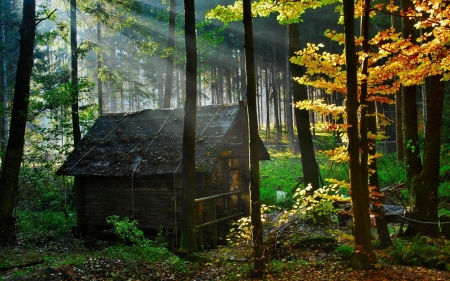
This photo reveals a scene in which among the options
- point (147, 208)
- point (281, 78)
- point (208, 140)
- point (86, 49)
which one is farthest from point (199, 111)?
point (281, 78)

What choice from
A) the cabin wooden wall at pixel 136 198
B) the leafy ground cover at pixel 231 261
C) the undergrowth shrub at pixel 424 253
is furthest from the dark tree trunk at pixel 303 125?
the undergrowth shrub at pixel 424 253

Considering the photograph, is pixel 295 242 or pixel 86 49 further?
pixel 86 49

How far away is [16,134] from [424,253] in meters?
11.8

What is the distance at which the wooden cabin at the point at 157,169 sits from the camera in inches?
534

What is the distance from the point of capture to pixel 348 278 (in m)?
7.34

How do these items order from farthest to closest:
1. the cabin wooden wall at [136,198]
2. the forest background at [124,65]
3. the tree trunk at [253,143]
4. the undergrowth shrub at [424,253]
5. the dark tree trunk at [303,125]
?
1. the forest background at [124,65]
2. the cabin wooden wall at [136,198]
3. the dark tree trunk at [303,125]
4. the undergrowth shrub at [424,253]
5. the tree trunk at [253,143]

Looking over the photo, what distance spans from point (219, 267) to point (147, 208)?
18.3 feet

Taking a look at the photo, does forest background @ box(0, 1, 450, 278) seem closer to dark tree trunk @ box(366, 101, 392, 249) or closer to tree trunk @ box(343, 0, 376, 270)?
dark tree trunk @ box(366, 101, 392, 249)

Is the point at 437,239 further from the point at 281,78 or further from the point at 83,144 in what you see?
the point at 281,78

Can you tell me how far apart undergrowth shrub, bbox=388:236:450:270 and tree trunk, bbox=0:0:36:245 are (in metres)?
11.0

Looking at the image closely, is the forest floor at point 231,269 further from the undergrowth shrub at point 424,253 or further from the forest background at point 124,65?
the forest background at point 124,65

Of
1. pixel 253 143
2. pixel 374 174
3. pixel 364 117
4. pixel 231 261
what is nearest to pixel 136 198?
pixel 231 261

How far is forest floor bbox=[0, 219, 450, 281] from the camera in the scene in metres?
7.54

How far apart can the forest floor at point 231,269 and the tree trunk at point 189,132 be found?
0.78m
